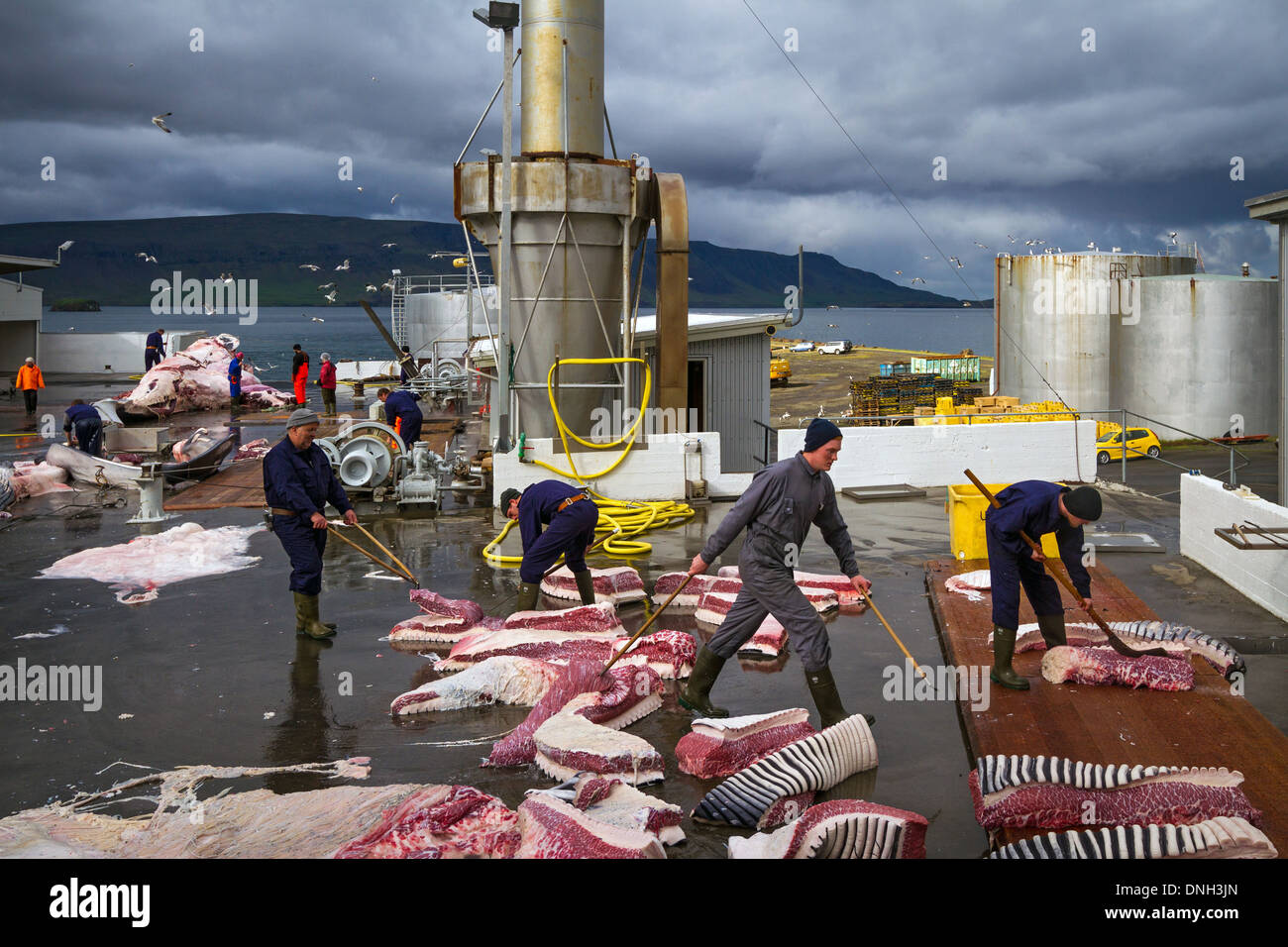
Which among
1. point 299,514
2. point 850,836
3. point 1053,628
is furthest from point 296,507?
point 1053,628

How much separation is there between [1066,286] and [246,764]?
35.4m

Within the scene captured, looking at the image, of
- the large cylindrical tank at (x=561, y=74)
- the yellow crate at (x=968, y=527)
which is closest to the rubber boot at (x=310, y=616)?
the yellow crate at (x=968, y=527)

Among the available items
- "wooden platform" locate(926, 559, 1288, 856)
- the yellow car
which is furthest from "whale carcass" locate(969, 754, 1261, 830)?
the yellow car

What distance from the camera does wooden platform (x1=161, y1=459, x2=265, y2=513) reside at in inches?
697

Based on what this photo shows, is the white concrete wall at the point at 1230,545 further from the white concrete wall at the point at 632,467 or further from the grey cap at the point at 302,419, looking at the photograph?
the grey cap at the point at 302,419

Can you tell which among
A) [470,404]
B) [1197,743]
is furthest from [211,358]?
[1197,743]

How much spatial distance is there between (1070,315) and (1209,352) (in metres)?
4.53

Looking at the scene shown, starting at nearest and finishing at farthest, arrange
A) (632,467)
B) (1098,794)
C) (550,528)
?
(1098,794) → (550,528) → (632,467)

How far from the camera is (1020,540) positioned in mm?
8023

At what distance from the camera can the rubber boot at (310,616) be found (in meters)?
10.1

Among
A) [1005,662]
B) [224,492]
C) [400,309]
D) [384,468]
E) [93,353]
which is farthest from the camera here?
[400,309]

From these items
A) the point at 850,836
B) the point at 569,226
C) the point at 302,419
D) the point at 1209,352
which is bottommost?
the point at 850,836

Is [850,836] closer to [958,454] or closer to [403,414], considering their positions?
[958,454]
